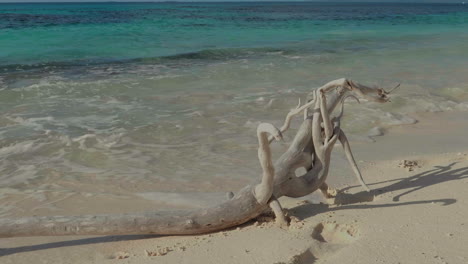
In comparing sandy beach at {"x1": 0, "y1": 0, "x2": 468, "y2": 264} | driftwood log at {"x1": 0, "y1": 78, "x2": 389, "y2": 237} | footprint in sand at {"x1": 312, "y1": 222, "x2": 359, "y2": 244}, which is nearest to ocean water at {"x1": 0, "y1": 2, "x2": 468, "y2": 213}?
sandy beach at {"x1": 0, "y1": 0, "x2": 468, "y2": 264}

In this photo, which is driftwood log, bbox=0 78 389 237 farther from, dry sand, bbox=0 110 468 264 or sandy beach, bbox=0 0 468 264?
dry sand, bbox=0 110 468 264

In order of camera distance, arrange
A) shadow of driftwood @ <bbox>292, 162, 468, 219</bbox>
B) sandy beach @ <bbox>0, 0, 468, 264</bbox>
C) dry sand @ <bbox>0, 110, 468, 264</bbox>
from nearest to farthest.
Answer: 1. dry sand @ <bbox>0, 110, 468, 264</bbox>
2. sandy beach @ <bbox>0, 0, 468, 264</bbox>
3. shadow of driftwood @ <bbox>292, 162, 468, 219</bbox>

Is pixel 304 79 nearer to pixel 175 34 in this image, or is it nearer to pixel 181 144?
pixel 181 144

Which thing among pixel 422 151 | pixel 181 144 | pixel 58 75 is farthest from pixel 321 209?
pixel 58 75

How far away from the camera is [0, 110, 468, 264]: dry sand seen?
3443 mm

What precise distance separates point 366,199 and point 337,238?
913 millimetres

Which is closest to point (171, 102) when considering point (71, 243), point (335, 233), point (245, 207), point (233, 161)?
point (233, 161)

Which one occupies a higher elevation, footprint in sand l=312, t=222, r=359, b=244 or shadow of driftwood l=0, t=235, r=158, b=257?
footprint in sand l=312, t=222, r=359, b=244

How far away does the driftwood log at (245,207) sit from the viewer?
12.6 feet

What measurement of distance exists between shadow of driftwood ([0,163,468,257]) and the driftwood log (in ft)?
0.67

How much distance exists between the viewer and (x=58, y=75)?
13.0 metres

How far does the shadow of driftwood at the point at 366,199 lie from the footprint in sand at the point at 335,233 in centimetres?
29

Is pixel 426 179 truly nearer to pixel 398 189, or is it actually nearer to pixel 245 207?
pixel 398 189

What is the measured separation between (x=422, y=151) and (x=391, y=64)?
30.6 ft
